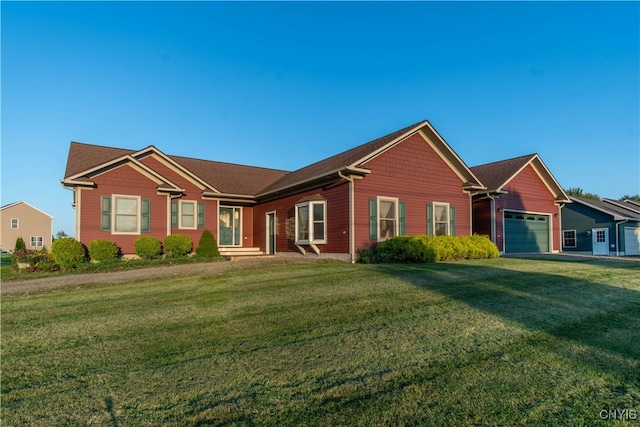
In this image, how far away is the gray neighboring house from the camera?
889 inches

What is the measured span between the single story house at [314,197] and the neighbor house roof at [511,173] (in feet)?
5.35

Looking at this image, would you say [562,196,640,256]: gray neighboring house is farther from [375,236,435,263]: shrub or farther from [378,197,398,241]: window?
[375,236,435,263]: shrub

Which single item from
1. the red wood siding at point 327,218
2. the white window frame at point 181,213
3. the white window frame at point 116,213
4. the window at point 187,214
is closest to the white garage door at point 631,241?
the red wood siding at point 327,218

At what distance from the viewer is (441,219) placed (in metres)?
16.1

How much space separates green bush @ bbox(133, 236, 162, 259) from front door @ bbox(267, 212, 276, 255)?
540cm

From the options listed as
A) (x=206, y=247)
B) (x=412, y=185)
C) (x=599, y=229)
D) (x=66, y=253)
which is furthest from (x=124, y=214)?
(x=599, y=229)

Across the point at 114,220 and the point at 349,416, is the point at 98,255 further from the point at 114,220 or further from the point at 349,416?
the point at 349,416

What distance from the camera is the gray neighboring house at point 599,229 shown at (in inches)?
889

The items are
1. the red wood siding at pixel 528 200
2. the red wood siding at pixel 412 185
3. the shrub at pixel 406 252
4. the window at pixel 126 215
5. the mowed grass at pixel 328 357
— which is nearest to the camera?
the mowed grass at pixel 328 357

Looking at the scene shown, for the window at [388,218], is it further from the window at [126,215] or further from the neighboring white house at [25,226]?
the neighboring white house at [25,226]

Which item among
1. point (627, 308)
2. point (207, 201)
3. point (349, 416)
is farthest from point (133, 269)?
point (627, 308)

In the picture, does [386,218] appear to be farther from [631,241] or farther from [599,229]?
[631,241]

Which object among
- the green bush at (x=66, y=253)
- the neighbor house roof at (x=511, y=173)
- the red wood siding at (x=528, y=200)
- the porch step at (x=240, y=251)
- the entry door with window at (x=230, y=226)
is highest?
the neighbor house roof at (x=511, y=173)

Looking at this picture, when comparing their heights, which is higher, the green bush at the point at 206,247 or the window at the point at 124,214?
the window at the point at 124,214
